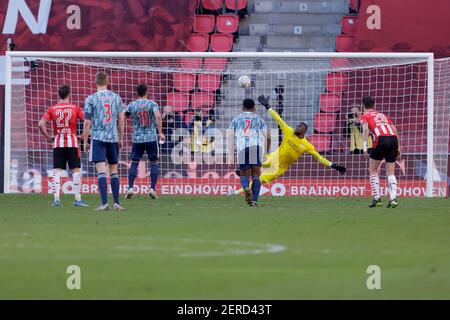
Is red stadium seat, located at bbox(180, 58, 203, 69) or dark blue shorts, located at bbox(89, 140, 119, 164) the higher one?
red stadium seat, located at bbox(180, 58, 203, 69)

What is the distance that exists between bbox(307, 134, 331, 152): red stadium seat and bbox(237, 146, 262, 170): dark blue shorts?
5.58 meters

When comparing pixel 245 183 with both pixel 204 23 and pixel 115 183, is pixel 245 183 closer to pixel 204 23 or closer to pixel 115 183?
pixel 115 183

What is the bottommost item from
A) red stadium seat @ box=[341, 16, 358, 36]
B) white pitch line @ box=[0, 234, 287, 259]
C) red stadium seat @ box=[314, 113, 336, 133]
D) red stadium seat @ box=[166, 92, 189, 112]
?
white pitch line @ box=[0, 234, 287, 259]

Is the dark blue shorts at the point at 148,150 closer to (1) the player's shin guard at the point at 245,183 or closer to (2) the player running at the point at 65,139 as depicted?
(2) the player running at the point at 65,139

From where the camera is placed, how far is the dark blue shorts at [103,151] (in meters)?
16.6

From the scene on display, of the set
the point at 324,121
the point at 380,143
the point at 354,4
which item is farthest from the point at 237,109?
the point at 380,143

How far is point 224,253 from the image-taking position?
397 inches

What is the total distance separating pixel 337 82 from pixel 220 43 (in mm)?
3157

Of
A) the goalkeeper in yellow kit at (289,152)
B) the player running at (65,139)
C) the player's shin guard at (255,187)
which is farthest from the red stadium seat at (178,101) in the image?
the player's shin guard at (255,187)

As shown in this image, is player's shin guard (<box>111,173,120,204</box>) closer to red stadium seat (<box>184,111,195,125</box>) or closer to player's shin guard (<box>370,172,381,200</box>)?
player's shin guard (<box>370,172,381,200</box>)

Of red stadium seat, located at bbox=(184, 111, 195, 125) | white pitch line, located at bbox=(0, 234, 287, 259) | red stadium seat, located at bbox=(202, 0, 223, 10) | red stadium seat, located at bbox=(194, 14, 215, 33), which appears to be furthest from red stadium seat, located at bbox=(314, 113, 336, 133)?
white pitch line, located at bbox=(0, 234, 287, 259)

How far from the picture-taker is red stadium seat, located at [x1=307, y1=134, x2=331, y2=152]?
23.9m

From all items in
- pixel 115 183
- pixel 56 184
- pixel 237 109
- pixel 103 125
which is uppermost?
pixel 237 109
